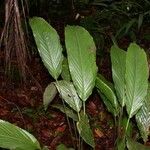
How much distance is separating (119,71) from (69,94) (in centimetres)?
25

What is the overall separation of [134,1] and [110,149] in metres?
1.88

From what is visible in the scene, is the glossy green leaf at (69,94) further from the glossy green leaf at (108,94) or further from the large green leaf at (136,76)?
the large green leaf at (136,76)

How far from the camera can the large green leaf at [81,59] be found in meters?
1.74

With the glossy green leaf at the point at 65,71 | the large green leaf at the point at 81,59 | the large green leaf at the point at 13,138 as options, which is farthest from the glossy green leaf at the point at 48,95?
the large green leaf at the point at 13,138

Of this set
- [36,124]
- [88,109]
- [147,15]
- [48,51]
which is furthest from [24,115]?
[147,15]

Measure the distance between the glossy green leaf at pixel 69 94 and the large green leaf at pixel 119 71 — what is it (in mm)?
199

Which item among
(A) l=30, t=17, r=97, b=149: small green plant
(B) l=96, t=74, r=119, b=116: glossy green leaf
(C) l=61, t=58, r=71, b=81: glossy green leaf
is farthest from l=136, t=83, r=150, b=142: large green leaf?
(C) l=61, t=58, r=71, b=81: glossy green leaf

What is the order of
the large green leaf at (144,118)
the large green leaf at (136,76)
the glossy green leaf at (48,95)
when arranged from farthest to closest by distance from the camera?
1. the glossy green leaf at (48,95)
2. the large green leaf at (144,118)
3. the large green leaf at (136,76)

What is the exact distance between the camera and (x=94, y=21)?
3.50m

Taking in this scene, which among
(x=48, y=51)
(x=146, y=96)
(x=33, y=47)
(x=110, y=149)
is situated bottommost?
(x=110, y=149)

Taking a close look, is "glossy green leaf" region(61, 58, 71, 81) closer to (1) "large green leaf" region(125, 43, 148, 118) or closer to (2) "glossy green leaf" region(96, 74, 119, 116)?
(2) "glossy green leaf" region(96, 74, 119, 116)

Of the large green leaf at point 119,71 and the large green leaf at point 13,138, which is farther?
the large green leaf at point 119,71

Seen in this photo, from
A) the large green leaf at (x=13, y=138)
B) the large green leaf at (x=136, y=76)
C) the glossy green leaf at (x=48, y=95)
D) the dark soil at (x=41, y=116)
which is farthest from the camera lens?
the dark soil at (x=41, y=116)

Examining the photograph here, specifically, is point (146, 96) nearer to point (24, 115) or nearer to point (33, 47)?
point (24, 115)
